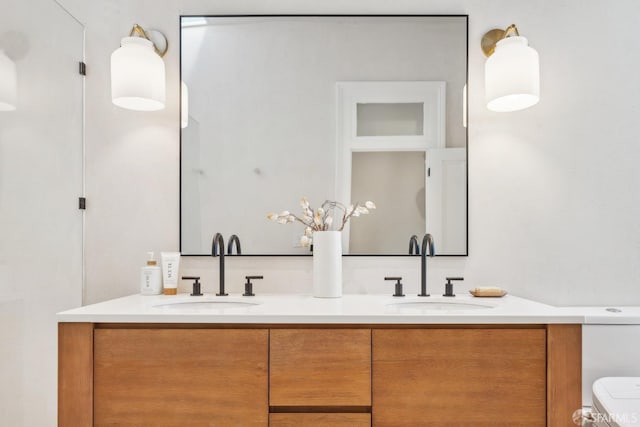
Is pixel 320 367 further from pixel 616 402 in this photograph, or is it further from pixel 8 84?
pixel 8 84

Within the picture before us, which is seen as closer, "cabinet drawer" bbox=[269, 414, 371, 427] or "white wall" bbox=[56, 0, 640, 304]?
"cabinet drawer" bbox=[269, 414, 371, 427]

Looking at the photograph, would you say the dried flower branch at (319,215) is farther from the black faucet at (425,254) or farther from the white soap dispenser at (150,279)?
the white soap dispenser at (150,279)

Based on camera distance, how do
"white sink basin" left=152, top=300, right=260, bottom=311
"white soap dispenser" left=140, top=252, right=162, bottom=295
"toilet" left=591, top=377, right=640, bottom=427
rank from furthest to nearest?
"white soap dispenser" left=140, top=252, right=162, bottom=295 < "white sink basin" left=152, top=300, right=260, bottom=311 < "toilet" left=591, top=377, right=640, bottom=427

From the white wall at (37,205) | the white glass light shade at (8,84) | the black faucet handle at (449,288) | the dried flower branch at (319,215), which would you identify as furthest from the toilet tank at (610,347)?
the white glass light shade at (8,84)

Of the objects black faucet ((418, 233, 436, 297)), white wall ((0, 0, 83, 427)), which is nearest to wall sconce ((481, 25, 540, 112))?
black faucet ((418, 233, 436, 297))

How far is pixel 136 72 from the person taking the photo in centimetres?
166

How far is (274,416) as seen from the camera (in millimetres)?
1265

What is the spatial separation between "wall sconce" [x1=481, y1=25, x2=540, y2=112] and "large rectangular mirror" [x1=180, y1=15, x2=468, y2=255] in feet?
0.49

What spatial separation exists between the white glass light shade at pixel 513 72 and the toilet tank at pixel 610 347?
2.77 feet

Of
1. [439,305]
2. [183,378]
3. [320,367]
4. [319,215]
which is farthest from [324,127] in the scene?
[183,378]

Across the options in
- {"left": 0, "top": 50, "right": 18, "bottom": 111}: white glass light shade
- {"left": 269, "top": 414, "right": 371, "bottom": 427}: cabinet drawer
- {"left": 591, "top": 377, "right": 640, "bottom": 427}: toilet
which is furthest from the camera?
{"left": 0, "top": 50, "right": 18, "bottom": 111}: white glass light shade

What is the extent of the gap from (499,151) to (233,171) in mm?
1131

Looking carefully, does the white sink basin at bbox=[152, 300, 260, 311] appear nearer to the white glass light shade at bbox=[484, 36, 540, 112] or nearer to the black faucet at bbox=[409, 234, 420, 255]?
the black faucet at bbox=[409, 234, 420, 255]

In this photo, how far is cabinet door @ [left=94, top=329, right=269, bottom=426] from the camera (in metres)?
1.27
